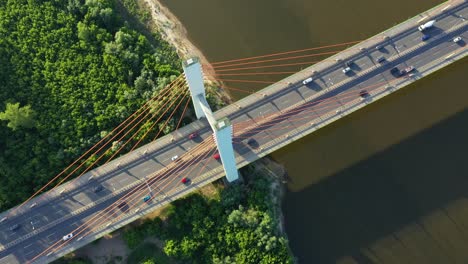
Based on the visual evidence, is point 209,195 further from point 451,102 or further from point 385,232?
point 451,102

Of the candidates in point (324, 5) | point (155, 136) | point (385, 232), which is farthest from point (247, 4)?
point (385, 232)

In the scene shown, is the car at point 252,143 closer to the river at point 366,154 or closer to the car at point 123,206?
the river at point 366,154

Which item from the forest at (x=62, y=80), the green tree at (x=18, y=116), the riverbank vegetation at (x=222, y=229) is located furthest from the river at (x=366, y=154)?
the green tree at (x=18, y=116)

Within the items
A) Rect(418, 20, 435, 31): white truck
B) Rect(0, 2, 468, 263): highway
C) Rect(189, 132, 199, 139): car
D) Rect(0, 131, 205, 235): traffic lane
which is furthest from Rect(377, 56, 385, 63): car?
Rect(0, 131, 205, 235): traffic lane

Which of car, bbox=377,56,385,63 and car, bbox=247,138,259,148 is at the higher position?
car, bbox=377,56,385,63

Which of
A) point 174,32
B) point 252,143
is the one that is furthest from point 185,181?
point 174,32

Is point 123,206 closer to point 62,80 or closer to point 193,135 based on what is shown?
point 193,135

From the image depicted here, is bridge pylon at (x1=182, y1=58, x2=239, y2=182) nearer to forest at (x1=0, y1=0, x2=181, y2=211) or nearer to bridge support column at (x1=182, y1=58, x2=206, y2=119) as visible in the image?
bridge support column at (x1=182, y1=58, x2=206, y2=119)
